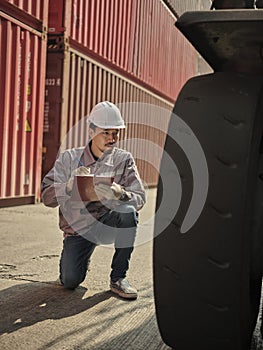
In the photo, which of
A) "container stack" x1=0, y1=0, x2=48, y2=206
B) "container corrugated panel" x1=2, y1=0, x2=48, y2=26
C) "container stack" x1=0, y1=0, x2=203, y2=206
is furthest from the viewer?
"container stack" x1=0, y1=0, x2=203, y2=206

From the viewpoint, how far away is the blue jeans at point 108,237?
11.7 feet

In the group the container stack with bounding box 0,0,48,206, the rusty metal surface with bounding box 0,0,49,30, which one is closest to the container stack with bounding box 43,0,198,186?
the container stack with bounding box 0,0,48,206

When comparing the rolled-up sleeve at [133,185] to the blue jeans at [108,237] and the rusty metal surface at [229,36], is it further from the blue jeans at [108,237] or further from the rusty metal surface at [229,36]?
the rusty metal surface at [229,36]

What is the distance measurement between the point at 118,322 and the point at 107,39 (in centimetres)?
983

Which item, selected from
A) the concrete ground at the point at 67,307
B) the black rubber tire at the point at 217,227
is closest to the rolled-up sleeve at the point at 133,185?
the concrete ground at the point at 67,307

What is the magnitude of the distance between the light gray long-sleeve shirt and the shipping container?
6.82 m

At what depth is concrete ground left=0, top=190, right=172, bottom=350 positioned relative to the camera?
101 inches

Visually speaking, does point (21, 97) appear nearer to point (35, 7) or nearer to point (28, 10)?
point (28, 10)

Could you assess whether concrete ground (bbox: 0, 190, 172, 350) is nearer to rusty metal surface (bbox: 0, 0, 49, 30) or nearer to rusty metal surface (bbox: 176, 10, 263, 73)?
rusty metal surface (bbox: 176, 10, 263, 73)

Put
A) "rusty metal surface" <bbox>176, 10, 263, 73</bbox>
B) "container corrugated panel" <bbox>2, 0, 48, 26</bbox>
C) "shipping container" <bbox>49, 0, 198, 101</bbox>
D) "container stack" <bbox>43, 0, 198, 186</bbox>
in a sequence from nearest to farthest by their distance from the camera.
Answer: "rusty metal surface" <bbox>176, 10, 263, 73</bbox> → "container corrugated panel" <bbox>2, 0, 48, 26</bbox> → "container stack" <bbox>43, 0, 198, 186</bbox> → "shipping container" <bbox>49, 0, 198, 101</bbox>

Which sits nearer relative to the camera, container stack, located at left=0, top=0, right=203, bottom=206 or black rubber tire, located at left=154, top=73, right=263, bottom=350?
black rubber tire, located at left=154, top=73, right=263, bottom=350

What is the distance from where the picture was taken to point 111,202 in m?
3.53

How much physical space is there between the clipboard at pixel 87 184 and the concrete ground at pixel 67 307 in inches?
23.8

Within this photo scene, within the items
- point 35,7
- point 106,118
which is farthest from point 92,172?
point 35,7
